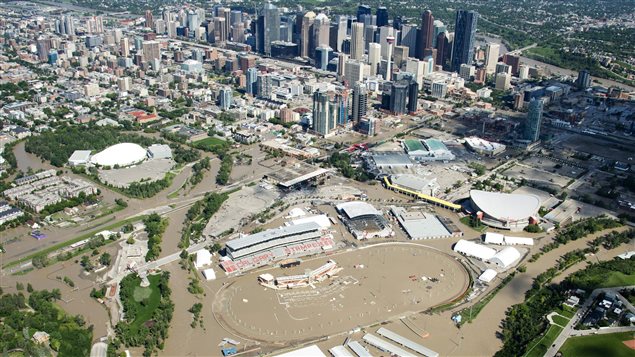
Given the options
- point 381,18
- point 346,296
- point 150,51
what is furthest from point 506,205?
point 381,18

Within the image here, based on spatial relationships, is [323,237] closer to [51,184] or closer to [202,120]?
[51,184]

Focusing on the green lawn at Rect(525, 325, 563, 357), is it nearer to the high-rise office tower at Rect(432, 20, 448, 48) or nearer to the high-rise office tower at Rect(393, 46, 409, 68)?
the high-rise office tower at Rect(393, 46, 409, 68)

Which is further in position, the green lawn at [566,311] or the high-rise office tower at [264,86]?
the high-rise office tower at [264,86]

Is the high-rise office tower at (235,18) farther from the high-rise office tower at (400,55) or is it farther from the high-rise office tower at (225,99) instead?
the high-rise office tower at (225,99)

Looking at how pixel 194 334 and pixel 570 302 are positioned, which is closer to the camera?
pixel 194 334

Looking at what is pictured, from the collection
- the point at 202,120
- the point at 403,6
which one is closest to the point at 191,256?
the point at 202,120

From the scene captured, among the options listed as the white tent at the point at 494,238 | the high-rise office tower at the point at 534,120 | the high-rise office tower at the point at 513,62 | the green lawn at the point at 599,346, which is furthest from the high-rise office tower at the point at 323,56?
the green lawn at the point at 599,346

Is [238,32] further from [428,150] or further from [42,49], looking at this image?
[428,150]
